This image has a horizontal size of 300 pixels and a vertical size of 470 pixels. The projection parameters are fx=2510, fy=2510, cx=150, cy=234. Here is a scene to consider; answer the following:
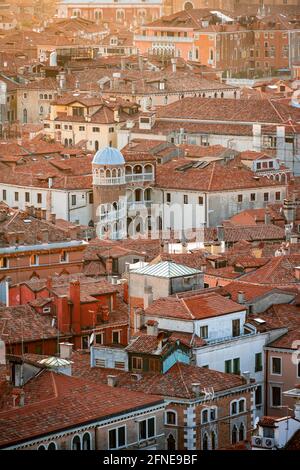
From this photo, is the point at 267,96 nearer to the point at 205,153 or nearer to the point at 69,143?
the point at 69,143

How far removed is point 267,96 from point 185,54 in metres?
17.8

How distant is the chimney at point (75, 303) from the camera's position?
117 feet

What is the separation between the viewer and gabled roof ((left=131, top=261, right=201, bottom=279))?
35.2 m

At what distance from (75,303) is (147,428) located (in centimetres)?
729

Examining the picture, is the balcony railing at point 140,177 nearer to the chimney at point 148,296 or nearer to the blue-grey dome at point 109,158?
the blue-grey dome at point 109,158

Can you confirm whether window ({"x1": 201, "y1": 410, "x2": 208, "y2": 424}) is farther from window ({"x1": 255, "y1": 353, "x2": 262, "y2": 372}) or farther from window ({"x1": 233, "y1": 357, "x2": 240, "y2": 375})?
window ({"x1": 255, "y1": 353, "x2": 262, "y2": 372})

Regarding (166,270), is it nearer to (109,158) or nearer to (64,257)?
(64,257)

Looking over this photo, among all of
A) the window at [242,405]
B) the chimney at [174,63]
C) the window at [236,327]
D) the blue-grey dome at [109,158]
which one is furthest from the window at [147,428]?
the chimney at [174,63]

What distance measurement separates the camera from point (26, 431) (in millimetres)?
26844

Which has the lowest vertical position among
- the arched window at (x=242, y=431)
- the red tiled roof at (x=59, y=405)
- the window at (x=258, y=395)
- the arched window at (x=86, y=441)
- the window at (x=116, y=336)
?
the window at (x=258, y=395)

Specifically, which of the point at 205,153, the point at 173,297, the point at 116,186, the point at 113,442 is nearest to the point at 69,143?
the point at 205,153

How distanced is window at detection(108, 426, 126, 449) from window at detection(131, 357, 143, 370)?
3480 mm

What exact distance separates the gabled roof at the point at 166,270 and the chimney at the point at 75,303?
92cm

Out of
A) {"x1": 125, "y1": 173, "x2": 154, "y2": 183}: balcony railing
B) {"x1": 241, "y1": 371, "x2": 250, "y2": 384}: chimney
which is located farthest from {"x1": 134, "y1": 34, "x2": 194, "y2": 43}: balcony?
{"x1": 241, "y1": 371, "x2": 250, "y2": 384}: chimney
